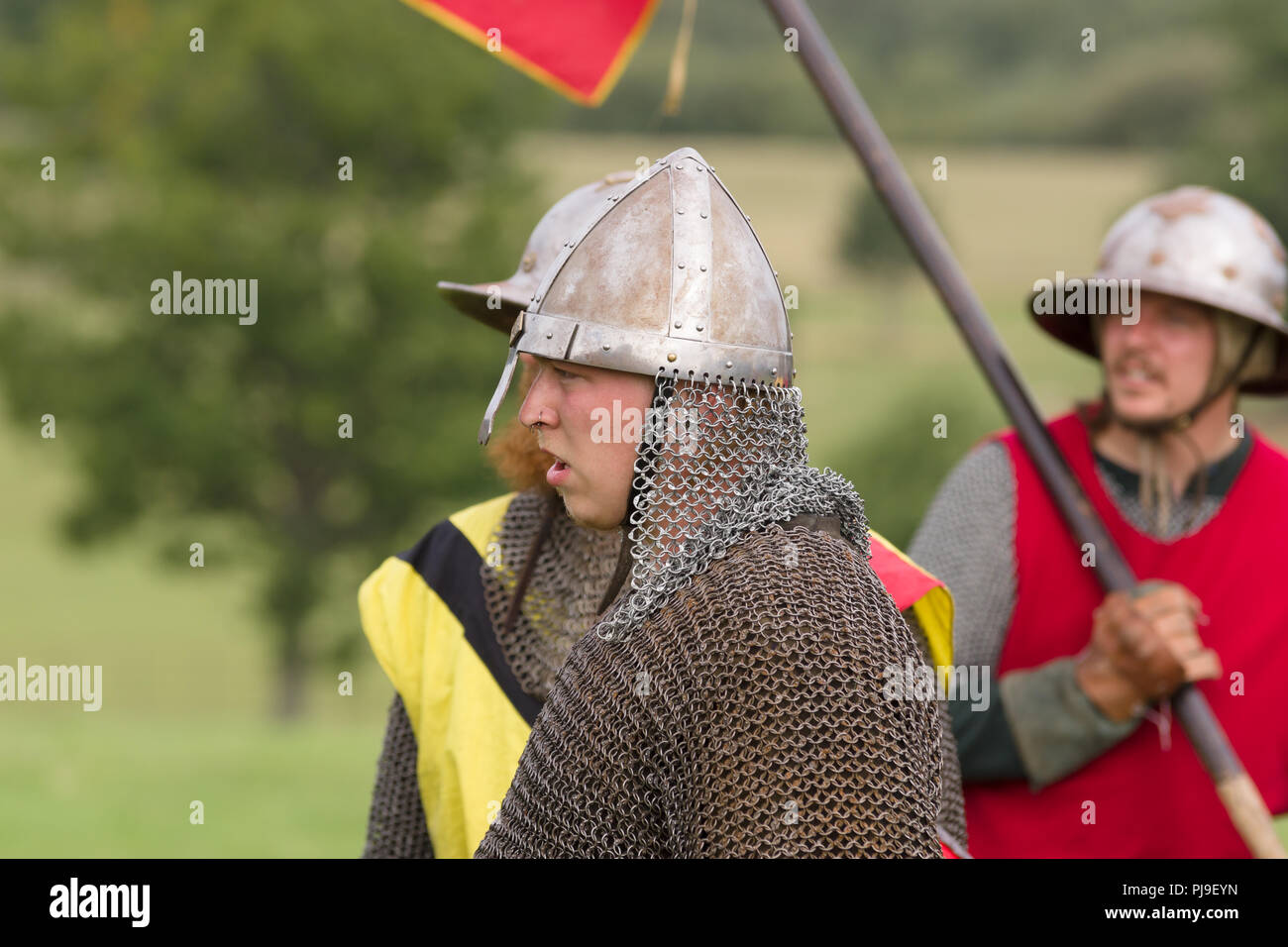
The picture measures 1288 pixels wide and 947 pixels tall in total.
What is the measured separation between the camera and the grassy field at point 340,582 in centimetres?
913

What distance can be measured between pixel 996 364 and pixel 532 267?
4.45ft

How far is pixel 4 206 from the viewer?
19375mm

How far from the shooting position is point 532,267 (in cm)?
387

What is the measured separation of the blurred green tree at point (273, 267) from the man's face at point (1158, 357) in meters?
13.7

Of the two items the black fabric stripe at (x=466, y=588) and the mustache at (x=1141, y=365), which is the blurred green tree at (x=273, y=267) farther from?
the black fabric stripe at (x=466, y=588)

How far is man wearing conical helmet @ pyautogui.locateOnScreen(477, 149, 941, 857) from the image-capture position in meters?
2.20

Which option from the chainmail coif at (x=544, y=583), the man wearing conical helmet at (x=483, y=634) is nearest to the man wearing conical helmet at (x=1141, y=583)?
the man wearing conical helmet at (x=483, y=634)

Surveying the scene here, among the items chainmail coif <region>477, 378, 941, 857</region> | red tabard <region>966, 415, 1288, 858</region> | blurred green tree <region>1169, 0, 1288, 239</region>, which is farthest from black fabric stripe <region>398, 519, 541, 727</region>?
blurred green tree <region>1169, 0, 1288, 239</region>

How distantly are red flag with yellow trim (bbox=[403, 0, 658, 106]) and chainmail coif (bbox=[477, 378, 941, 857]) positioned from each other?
89.6 inches

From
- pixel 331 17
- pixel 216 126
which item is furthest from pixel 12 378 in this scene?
pixel 331 17

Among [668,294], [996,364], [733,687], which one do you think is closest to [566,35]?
[996,364]

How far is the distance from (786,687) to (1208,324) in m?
3.07

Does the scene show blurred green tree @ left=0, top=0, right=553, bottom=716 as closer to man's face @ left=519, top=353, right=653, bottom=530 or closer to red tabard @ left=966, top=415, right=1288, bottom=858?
red tabard @ left=966, top=415, right=1288, bottom=858

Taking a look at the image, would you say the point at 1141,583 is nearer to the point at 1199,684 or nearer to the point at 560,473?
the point at 1199,684
